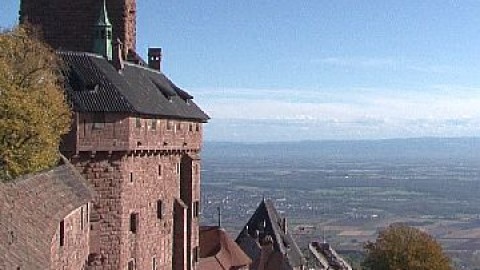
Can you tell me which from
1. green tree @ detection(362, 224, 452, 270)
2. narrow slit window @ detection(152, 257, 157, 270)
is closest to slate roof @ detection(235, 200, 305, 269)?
green tree @ detection(362, 224, 452, 270)

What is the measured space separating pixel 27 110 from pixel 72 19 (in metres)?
11.9

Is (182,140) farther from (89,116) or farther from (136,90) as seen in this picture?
(89,116)

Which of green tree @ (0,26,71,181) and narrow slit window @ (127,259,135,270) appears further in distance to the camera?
narrow slit window @ (127,259,135,270)

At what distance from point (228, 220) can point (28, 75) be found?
519 ft

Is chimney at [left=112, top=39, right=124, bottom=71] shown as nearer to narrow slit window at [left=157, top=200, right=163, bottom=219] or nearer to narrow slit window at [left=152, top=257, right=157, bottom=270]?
narrow slit window at [left=157, top=200, right=163, bottom=219]

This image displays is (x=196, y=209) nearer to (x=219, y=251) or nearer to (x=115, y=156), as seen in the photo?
(x=219, y=251)

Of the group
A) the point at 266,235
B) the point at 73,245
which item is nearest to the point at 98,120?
the point at 73,245

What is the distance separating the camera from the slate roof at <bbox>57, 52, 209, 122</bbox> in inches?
1162

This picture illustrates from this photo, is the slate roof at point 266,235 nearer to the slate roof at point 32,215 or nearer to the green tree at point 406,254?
the green tree at point 406,254

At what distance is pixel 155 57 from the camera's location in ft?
143

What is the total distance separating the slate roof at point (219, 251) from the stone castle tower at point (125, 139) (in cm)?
816

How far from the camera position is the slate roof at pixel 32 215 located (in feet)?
47.7

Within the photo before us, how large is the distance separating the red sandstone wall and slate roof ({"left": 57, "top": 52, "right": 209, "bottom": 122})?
13.9 ft

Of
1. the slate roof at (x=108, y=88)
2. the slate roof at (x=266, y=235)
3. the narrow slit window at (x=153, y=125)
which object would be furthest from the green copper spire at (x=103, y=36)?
the slate roof at (x=266, y=235)
